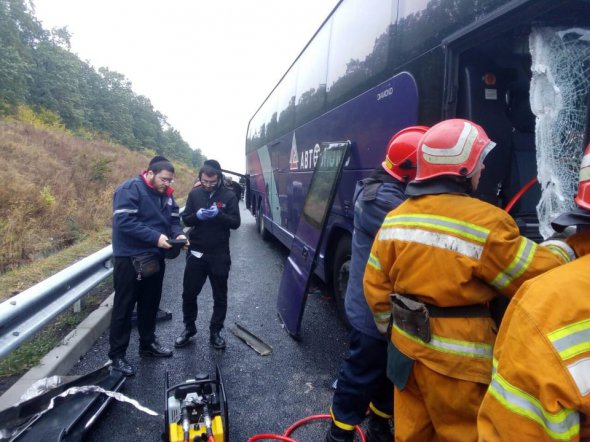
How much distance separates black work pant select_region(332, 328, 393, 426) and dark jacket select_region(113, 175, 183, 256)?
1853mm

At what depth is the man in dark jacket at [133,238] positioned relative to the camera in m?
3.16

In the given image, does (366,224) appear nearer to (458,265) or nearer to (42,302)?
(458,265)

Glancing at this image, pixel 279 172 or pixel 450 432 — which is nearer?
pixel 450 432

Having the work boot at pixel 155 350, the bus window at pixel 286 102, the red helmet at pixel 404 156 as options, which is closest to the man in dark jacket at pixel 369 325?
the red helmet at pixel 404 156

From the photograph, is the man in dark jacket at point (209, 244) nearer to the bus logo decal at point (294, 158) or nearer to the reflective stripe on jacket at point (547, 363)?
the bus logo decal at point (294, 158)

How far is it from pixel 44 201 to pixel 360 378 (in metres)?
9.42

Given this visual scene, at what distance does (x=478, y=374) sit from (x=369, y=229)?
3.16ft

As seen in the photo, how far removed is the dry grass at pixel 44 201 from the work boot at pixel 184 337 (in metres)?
1.94

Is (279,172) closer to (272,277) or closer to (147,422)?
(272,277)

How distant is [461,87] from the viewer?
259 centimetres

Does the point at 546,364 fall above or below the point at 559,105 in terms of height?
below

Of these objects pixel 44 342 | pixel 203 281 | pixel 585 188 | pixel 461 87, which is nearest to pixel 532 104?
pixel 461 87

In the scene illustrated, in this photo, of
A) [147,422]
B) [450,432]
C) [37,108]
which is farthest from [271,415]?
[37,108]

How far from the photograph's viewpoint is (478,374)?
4.99 feet
